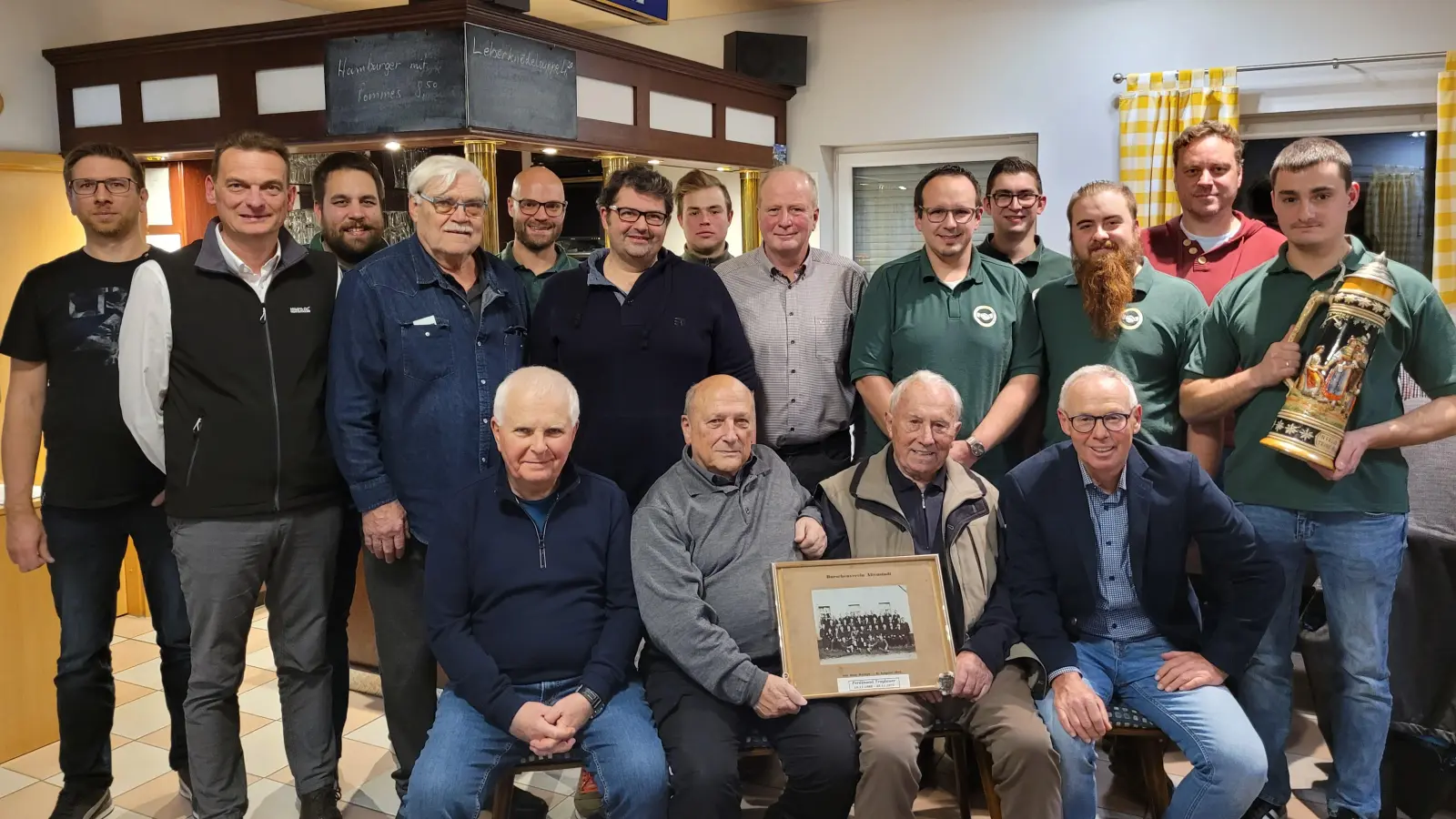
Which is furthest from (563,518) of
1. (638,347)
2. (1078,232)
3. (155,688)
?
(155,688)

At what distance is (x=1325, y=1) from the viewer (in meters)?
5.20

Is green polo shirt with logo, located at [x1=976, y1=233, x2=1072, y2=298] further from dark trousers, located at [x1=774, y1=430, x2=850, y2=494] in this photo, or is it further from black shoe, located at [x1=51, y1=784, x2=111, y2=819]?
black shoe, located at [x1=51, y1=784, x2=111, y2=819]

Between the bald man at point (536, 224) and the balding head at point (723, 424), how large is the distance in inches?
48.7

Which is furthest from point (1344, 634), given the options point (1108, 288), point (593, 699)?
point (593, 699)

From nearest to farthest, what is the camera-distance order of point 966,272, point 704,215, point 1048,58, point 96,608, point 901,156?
point 96,608 < point 966,272 < point 704,215 < point 1048,58 < point 901,156

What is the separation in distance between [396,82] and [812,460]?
2.46 meters

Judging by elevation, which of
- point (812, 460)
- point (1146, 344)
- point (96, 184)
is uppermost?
point (96, 184)

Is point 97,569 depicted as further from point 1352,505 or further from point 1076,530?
point 1352,505

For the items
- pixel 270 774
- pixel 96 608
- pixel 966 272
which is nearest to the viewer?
pixel 96 608

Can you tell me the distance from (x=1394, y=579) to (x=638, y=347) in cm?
195

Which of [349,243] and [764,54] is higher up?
[764,54]

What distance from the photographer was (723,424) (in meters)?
2.47

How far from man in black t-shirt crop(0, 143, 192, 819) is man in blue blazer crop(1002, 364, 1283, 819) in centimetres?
224

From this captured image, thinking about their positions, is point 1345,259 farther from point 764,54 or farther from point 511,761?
point 764,54
